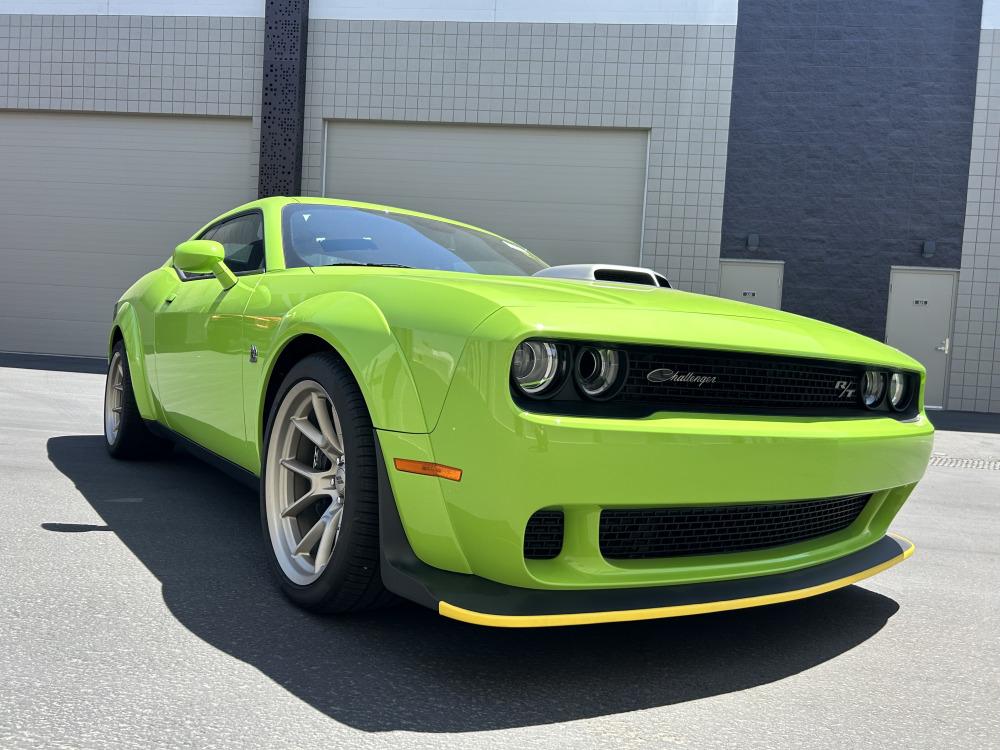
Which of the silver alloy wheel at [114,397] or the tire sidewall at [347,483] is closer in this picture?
the tire sidewall at [347,483]

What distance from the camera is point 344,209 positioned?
3254 millimetres

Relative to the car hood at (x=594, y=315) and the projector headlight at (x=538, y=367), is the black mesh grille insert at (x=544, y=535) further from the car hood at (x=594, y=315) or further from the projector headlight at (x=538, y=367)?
the car hood at (x=594, y=315)

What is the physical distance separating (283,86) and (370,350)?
11053 millimetres

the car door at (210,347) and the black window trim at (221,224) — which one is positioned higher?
the black window trim at (221,224)

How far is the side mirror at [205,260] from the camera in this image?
2.99 m

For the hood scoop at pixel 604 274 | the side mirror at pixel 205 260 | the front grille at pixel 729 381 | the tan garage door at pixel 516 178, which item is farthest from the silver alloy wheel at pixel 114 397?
the tan garage door at pixel 516 178

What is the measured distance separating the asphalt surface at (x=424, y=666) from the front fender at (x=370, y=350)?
0.59 m

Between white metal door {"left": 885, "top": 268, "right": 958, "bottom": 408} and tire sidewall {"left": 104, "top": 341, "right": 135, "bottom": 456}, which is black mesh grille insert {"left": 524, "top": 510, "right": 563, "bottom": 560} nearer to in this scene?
tire sidewall {"left": 104, "top": 341, "right": 135, "bottom": 456}

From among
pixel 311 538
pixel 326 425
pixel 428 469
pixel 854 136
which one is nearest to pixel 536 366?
pixel 428 469

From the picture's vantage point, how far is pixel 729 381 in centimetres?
202

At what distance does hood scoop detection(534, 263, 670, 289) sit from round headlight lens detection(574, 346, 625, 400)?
0.97 metres

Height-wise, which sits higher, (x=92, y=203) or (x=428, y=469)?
(x=92, y=203)

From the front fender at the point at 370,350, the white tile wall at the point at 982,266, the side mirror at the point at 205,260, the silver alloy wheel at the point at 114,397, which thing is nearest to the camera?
the front fender at the point at 370,350

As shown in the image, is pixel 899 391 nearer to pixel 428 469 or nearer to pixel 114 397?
pixel 428 469
